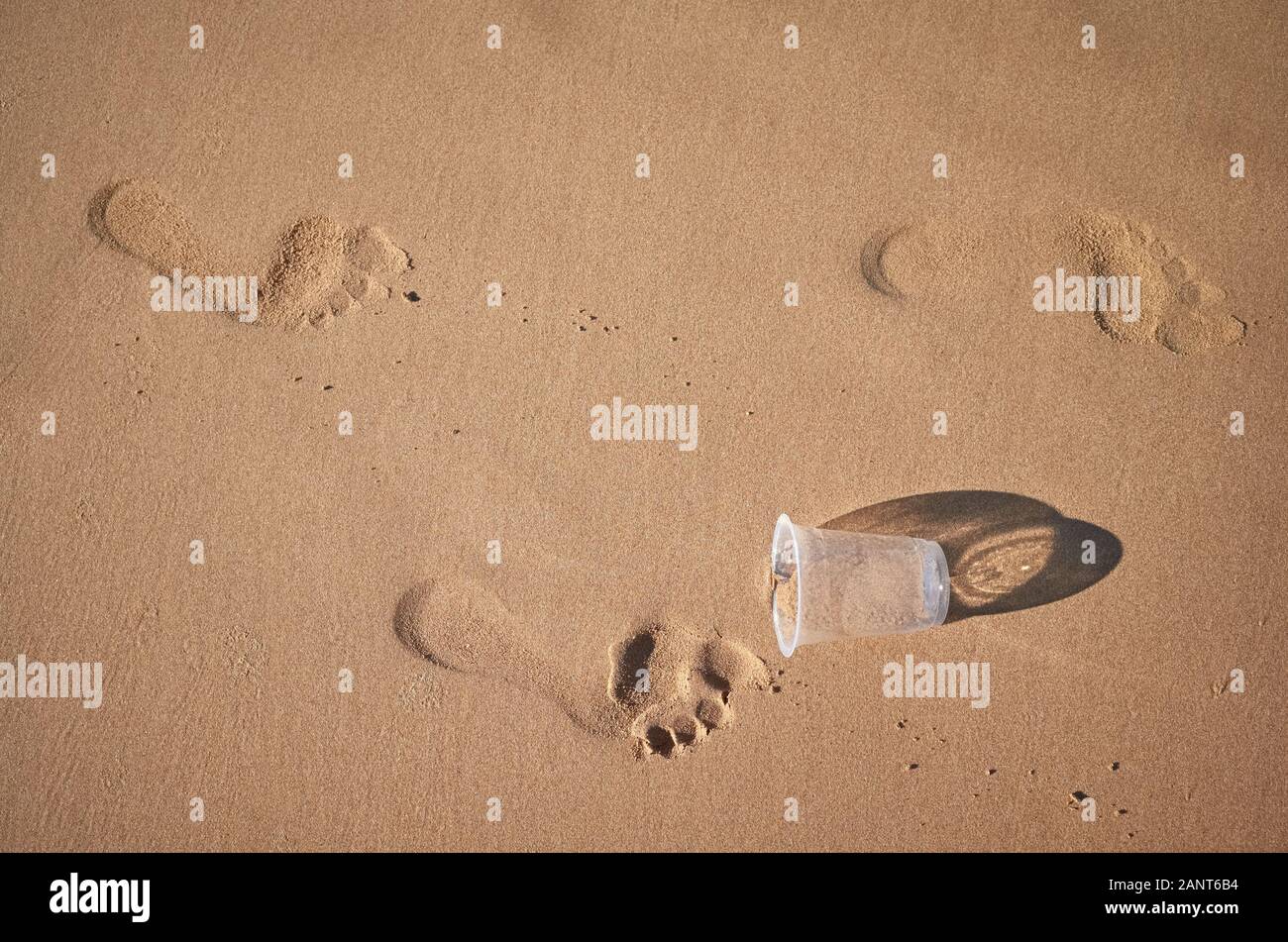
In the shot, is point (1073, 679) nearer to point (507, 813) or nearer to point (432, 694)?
point (507, 813)

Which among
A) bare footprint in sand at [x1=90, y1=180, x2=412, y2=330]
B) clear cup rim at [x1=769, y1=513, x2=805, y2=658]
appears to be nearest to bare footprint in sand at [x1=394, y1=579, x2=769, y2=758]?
clear cup rim at [x1=769, y1=513, x2=805, y2=658]

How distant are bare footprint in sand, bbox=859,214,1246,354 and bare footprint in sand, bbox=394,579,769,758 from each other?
6.65ft

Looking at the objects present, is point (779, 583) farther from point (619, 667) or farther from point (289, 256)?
point (289, 256)

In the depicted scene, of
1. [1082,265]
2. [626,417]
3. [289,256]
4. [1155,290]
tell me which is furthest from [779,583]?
[289,256]

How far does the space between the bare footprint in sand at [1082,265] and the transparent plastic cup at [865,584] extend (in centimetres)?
127

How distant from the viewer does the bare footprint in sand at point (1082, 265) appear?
4309 millimetres

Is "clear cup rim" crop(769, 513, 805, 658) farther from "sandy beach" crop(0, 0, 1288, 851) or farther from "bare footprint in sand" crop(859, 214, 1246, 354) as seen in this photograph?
"bare footprint in sand" crop(859, 214, 1246, 354)

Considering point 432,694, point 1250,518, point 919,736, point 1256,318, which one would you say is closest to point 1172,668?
point 1250,518

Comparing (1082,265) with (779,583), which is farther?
(1082,265)

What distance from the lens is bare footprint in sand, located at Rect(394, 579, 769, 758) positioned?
418 centimetres

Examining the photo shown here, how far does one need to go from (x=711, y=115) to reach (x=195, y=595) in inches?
138

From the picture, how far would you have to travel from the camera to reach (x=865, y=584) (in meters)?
4.16

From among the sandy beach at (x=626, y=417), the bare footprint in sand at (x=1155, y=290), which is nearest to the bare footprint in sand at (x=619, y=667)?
the sandy beach at (x=626, y=417)

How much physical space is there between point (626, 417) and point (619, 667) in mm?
1222
